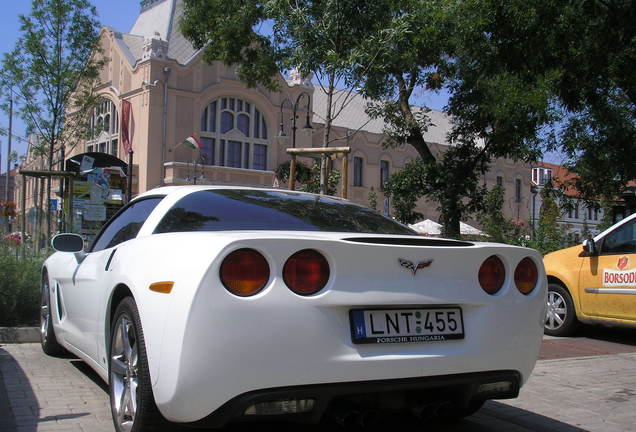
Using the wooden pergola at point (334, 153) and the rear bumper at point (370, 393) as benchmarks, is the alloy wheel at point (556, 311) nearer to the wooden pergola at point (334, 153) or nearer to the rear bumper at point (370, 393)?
the wooden pergola at point (334, 153)

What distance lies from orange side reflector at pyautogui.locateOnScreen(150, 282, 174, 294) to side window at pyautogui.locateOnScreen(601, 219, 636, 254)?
6420 mm

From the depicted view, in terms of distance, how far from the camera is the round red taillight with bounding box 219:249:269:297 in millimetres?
2906

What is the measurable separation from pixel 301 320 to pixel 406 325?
568mm

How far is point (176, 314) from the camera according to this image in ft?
9.58

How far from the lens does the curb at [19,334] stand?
6836 mm

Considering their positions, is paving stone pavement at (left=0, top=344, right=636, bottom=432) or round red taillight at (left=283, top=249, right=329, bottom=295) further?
paving stone pavement at (left=0, top=344, right=636, bottom=432)

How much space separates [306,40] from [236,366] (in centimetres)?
1015

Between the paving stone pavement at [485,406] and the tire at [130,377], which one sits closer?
→ the tire at [130,377]

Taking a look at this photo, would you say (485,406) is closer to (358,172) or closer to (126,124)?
(126,124)

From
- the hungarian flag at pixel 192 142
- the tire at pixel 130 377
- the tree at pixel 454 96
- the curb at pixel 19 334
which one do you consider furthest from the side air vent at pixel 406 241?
the hungarian flag at pixel 192 142

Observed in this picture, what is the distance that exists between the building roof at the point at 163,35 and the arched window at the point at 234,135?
3.79m

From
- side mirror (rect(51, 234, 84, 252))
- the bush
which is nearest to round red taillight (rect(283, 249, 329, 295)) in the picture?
side mirror (rect(51, 234, 84, 252))

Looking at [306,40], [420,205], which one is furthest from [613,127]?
[420,205]

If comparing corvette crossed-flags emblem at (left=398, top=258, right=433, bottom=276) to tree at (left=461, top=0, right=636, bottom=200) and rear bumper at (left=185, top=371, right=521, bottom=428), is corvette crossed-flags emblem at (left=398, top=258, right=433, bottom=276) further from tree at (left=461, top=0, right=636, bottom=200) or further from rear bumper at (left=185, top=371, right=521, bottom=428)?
tree at (left=461, top=0, right=636, bottom=200)
